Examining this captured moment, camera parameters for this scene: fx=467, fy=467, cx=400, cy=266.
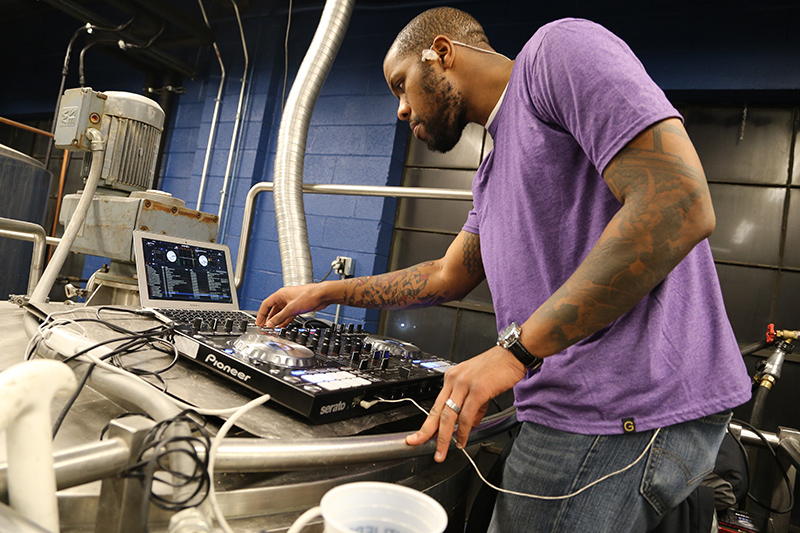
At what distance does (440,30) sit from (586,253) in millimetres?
546

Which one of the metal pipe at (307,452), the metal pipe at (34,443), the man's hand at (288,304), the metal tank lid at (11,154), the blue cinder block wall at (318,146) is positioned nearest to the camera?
the metal pipe at (34,443)

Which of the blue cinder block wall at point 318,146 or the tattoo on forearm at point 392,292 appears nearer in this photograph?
the tattoo on forearm at point 392,292

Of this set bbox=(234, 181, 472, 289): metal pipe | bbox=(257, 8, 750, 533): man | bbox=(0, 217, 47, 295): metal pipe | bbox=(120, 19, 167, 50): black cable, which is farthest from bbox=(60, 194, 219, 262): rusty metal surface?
bbox=(120, 19, 167, 50): black cable

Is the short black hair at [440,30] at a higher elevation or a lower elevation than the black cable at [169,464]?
higher

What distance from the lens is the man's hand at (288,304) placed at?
1069 millimetres

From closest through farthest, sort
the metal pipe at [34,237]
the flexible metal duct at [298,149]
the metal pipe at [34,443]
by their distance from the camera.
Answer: the metal pipe at [34,443] → the metal pipe at [34,237] → the flexible metal duct at [298,149]

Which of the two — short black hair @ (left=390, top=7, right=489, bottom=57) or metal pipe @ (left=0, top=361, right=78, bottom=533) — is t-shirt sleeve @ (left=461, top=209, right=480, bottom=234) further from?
metal pipe @ (left=0, top=361, right=78, bottom=533)

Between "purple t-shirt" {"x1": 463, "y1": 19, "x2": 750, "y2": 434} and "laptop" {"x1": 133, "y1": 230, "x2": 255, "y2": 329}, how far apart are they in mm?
652

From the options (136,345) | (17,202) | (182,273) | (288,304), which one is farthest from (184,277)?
(17,202)

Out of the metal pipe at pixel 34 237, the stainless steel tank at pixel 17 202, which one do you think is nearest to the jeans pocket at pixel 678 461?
the metal pipe at pixel 34 237

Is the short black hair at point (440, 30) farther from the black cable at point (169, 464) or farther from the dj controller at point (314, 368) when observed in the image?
the black cable at point (169, 464)

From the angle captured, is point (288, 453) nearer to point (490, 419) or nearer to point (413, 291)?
point (490, 419)

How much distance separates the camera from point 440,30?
923 millimetres

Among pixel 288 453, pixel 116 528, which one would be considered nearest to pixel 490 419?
pixel 288 453
